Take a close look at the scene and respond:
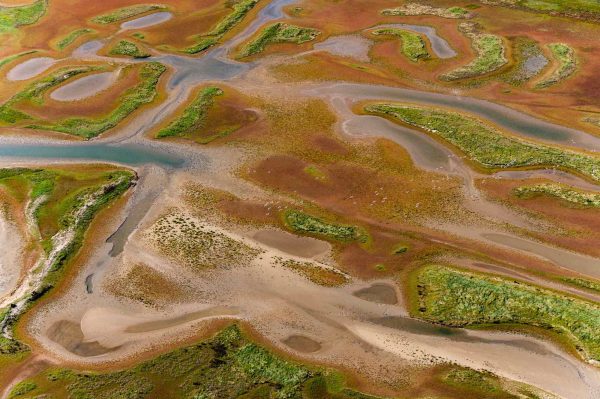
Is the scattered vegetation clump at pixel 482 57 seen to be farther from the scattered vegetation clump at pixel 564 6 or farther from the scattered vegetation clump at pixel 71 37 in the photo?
the scattered vegetation clump at pixel 71 37

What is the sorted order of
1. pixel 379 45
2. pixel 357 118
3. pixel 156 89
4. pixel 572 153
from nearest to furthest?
pixel 572 153 < pixel 357 118 < pixel 156 89 < pixel 379 45

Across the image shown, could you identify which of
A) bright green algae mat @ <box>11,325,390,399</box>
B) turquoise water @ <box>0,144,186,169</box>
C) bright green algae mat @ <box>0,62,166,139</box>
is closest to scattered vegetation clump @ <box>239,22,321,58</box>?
bright green algae mat @ <box>0,62,166,139</box>

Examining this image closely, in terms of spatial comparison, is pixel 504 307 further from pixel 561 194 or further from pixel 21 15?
pixel 21 15

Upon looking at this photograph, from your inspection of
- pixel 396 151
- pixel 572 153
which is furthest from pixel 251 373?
pixel 572 153

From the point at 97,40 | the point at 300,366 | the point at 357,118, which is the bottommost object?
the point at 300,366

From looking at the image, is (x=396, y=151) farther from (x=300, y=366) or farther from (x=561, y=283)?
(x=300, y=366)

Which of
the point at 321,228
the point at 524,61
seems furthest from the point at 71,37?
the point at 524,61

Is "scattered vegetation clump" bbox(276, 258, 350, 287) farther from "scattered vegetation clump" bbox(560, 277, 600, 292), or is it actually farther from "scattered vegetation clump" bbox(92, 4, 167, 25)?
"scattered vegetation clump" bbox(92, 4, 167, 25)

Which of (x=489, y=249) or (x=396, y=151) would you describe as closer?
(x=489, y=249)
